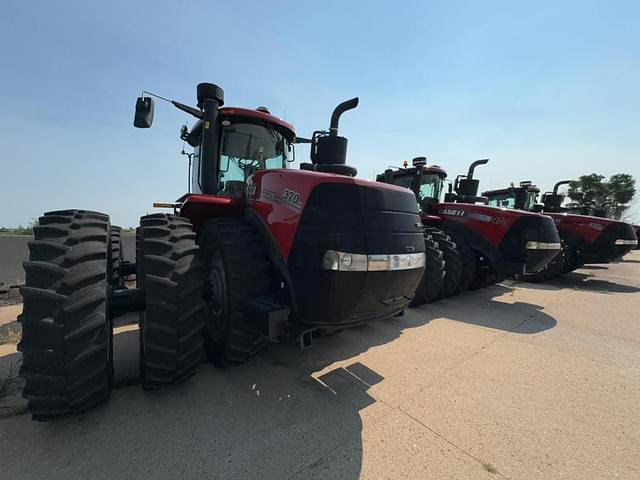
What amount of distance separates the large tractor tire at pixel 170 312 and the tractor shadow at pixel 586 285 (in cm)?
747

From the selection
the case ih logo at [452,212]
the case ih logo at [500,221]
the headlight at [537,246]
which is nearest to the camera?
the headlight at [537,246]

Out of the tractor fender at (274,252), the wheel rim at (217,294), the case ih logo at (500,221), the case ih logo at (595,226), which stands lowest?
the wheel rim at (217,294)

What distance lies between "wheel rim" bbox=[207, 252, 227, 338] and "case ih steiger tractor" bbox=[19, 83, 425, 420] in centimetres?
2

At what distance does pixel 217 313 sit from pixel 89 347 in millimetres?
910

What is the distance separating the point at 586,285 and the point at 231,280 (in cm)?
907

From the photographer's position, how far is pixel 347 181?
80.4 inches

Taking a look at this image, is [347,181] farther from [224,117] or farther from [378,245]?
[224,117]

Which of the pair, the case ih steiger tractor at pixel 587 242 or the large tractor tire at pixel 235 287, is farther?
the case ih steiger tractor at pixel 587 242

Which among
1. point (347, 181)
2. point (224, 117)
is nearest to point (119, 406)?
point (347, 181)

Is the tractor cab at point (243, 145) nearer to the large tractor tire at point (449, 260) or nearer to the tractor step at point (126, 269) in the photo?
the tractor step at point (126, 269)

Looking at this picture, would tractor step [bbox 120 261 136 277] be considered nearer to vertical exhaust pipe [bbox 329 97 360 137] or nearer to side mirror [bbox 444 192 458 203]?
vertical exhaust pipe [bbox 329 97 360 137]

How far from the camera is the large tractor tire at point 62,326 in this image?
64.7 inches

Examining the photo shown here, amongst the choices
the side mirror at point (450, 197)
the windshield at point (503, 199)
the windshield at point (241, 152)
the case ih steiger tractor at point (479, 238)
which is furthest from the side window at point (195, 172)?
the windshield at point (503, 199)

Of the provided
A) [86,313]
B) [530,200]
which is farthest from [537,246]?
[530,200]
